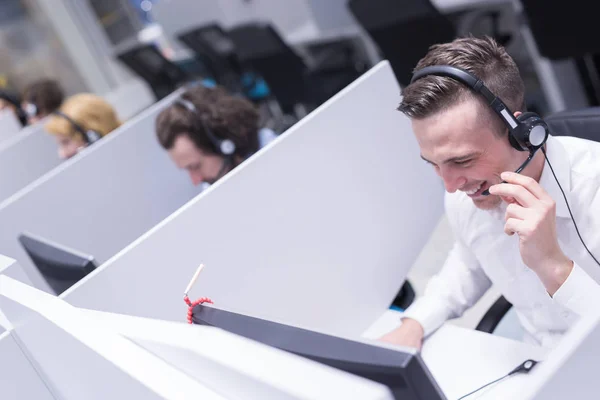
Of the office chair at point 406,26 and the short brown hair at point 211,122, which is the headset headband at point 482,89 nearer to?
the short brown hair at point 211,122

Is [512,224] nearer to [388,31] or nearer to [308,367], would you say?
[308,367]

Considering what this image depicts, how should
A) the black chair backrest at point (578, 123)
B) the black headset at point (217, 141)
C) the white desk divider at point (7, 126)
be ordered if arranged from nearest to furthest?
the black chair backrest at point (578, 123)
the black headset at point (217, 141)
the white desk divider at point (7, 126)

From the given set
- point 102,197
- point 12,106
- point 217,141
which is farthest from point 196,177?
point 12,106

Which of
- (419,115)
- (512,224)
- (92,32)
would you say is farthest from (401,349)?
(92,32)

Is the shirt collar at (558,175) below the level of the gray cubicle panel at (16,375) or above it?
below

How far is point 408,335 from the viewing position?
124 centimetres

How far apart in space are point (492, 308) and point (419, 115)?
1.61 feet

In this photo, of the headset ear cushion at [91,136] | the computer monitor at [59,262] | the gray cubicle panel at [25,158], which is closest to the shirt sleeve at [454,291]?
the computer monitor at [59,262]

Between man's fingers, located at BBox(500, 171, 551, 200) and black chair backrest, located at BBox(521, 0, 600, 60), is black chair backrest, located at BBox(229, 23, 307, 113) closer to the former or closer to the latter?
black chair backrest, located at BBox(521, 0, 600, 60)

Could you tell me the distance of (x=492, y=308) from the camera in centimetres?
129

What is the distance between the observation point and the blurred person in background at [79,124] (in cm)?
252

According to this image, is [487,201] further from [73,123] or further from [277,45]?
[277,45]

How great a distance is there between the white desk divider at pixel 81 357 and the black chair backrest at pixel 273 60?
2.40 m

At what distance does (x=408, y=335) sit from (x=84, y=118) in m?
1.79
